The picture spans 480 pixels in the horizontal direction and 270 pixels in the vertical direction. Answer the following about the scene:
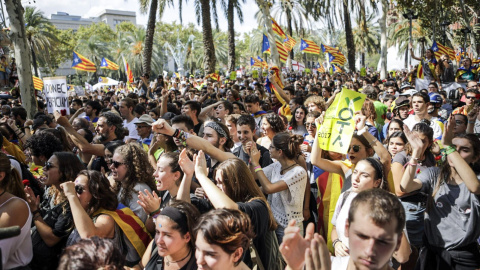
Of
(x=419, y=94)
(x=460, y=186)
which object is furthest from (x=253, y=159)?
(x=419, y=94)

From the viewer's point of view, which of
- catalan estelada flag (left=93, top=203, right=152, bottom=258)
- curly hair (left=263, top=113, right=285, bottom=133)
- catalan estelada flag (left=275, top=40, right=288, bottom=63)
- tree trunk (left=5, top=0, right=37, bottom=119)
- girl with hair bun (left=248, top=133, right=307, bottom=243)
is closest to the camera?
catalan estelada flag (left=93, top=203, right=152, bottom=258)

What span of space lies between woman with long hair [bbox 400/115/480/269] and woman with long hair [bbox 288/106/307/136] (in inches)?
113

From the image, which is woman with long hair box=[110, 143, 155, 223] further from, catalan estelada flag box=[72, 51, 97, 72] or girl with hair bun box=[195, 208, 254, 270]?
catalan estelada flag box=[72, 51, 97, 72]

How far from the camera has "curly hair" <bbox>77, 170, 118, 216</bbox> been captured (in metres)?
3.25

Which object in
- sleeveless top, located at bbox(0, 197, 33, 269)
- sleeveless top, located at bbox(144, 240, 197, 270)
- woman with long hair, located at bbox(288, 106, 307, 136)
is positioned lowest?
sleeveless top, located at bbox(144, 240, 197, 270)

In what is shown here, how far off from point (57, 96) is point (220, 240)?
572 cm

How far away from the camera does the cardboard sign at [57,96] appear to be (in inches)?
279

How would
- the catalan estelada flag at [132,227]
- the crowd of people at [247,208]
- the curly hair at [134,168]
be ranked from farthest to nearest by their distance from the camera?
the curly hair at [134,168], the catalan estelada flag at [132,227], the crowd of people at [247,208]

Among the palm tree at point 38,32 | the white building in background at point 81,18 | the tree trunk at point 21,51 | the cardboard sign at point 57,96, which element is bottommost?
the cardboard sign at point 57,96

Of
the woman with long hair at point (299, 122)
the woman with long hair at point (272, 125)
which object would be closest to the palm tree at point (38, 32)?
the woman with long hair at point (299, 122)

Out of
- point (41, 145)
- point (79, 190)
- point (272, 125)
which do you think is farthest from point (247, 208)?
point (41, 145)

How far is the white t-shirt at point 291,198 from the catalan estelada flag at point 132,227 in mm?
1221

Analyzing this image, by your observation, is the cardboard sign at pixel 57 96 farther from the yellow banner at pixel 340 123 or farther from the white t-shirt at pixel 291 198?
the yellow banner at pixel 340 123

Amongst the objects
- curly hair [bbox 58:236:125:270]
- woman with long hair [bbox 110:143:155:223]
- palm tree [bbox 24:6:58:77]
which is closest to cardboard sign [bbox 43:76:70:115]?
woman with long hair [bbox 110:143:155:223]
